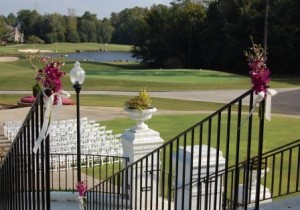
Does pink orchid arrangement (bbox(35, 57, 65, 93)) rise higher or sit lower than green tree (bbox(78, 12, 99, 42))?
lower

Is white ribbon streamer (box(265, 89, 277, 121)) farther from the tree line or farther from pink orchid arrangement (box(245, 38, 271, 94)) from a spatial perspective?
the tree line

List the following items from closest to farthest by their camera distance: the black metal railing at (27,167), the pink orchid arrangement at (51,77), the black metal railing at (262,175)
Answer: the pink orchid arrangement at (51,77)
the black metal railing at (27,167)
the black metal railing at (262,175)

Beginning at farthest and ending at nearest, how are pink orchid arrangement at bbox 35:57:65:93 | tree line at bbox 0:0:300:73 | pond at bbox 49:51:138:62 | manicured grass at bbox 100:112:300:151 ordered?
pond at bbox 49:51:138:62, tree line at bbox 0:0:300:73, manicured grass at bbox 100:112:300:151, pink orchid arrangement at bbox 35:57:65:93

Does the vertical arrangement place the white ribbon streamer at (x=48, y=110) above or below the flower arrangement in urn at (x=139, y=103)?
above

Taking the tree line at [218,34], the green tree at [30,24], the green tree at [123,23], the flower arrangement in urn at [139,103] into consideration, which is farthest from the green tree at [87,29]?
the flower arrangement in urn at [139,103]

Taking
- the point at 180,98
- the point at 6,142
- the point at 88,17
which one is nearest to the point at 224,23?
the point at 180,98

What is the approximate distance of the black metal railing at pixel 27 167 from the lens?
3434 millimetres

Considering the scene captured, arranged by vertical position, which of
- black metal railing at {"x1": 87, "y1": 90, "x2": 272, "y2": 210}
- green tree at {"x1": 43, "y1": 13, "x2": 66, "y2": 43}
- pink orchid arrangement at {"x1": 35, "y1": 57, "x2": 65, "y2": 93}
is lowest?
black metal railing at {"x1": 87, "y1": 90, "x2": 272, "y2": 210}

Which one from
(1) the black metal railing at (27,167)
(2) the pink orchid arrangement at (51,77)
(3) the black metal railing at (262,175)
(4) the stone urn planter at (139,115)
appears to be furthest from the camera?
(4) the stone urn planter at (139,115)

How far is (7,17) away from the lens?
17038cm

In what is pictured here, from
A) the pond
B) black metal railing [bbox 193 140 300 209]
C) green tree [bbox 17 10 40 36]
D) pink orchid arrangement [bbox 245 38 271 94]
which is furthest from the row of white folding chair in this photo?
green tree [bbox 17 10 40 36]

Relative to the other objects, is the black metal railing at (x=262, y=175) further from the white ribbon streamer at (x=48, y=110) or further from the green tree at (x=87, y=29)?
the green tree at (x=87, y=29)

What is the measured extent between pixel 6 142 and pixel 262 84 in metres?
14.5

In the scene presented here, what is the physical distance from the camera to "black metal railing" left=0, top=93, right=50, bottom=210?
3.43 meters
